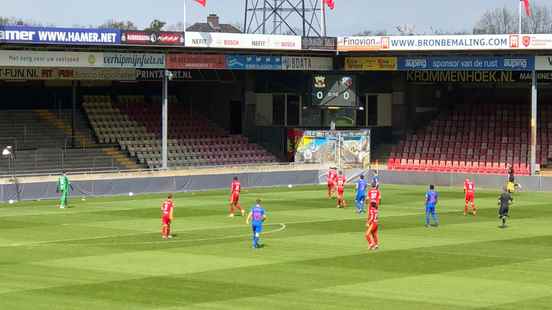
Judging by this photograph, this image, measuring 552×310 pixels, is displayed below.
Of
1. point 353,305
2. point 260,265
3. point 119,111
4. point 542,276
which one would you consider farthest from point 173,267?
point 119,111

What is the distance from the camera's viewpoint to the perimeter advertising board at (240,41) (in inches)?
2552

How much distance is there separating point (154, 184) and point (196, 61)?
9.35 metres

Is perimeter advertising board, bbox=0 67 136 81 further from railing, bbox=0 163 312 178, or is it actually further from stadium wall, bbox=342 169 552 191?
stadium wall, bbox=342 169 552 191

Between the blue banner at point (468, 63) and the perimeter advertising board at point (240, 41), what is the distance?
21.7 feet

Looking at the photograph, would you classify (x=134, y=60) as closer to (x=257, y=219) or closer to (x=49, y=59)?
(x=49, y=59)

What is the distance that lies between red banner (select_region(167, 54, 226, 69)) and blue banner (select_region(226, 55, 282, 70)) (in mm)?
478

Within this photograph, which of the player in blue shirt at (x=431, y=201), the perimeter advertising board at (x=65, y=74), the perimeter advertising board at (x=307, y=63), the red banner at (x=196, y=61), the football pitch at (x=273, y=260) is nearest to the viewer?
the football pitch at (x=273, y=260)

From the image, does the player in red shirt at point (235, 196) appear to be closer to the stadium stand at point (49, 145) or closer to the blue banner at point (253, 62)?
the stadium stand at point (49, 145)

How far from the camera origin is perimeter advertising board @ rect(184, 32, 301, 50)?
64.8 m

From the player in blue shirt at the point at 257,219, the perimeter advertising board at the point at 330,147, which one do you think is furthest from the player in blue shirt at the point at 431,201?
the perimeter advertising board at the point at 330,147

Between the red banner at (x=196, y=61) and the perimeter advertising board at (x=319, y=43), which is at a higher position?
the perimeter advertising board at (x=319, y=43)

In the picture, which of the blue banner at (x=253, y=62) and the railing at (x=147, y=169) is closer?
the railing at (x=147, y=169)

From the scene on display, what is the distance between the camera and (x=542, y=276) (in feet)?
100

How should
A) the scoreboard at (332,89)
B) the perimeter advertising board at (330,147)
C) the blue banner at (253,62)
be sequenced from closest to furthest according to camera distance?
the blue banner at (253,62)
the scoreboard at (332,89)
the perimeter advertising board at (330,147)
